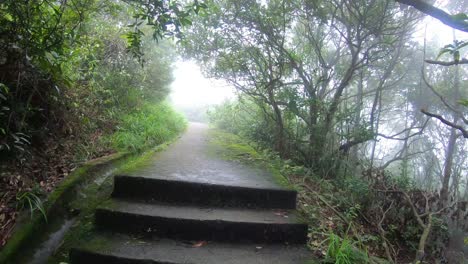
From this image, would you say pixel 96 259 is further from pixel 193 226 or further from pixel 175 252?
pixel 193 226

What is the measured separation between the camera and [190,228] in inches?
95.4

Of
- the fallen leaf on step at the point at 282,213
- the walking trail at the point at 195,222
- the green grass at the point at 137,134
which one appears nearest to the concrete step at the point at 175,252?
the walking trail at the point at 195,222

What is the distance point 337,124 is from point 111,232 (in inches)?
183

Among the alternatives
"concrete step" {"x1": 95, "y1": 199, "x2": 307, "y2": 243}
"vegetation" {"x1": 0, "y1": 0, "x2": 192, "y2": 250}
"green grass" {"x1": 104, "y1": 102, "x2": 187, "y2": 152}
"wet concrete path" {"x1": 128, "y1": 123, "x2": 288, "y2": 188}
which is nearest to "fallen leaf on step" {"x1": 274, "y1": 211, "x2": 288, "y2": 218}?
"concrete step" {"x1": 95, "y1": 199, "x2": 307, "y2": 243}

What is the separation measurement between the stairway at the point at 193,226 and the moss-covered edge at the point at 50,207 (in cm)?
42

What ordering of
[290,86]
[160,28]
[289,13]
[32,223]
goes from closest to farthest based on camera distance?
[32,223] → [160,28] → [289,13] → [290,86]

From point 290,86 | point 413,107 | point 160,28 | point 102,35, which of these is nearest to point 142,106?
point 102,35

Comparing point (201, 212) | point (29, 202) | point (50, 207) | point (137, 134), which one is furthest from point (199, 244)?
point (137, 134)

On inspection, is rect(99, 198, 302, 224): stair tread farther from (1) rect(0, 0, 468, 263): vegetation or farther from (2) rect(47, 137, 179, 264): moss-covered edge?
(1) rect(0, 0, 468, 263): vegetation

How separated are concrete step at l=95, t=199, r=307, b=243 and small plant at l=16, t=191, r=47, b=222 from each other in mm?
461

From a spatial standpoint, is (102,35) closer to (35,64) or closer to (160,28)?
(35,64)

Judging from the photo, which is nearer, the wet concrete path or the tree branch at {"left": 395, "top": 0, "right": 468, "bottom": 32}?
the tree branch at {"left": 395, "top": 0, "right": 468, "bottom": 32}

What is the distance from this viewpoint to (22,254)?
214 centimetres

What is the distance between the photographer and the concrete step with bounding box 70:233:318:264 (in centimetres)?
208
